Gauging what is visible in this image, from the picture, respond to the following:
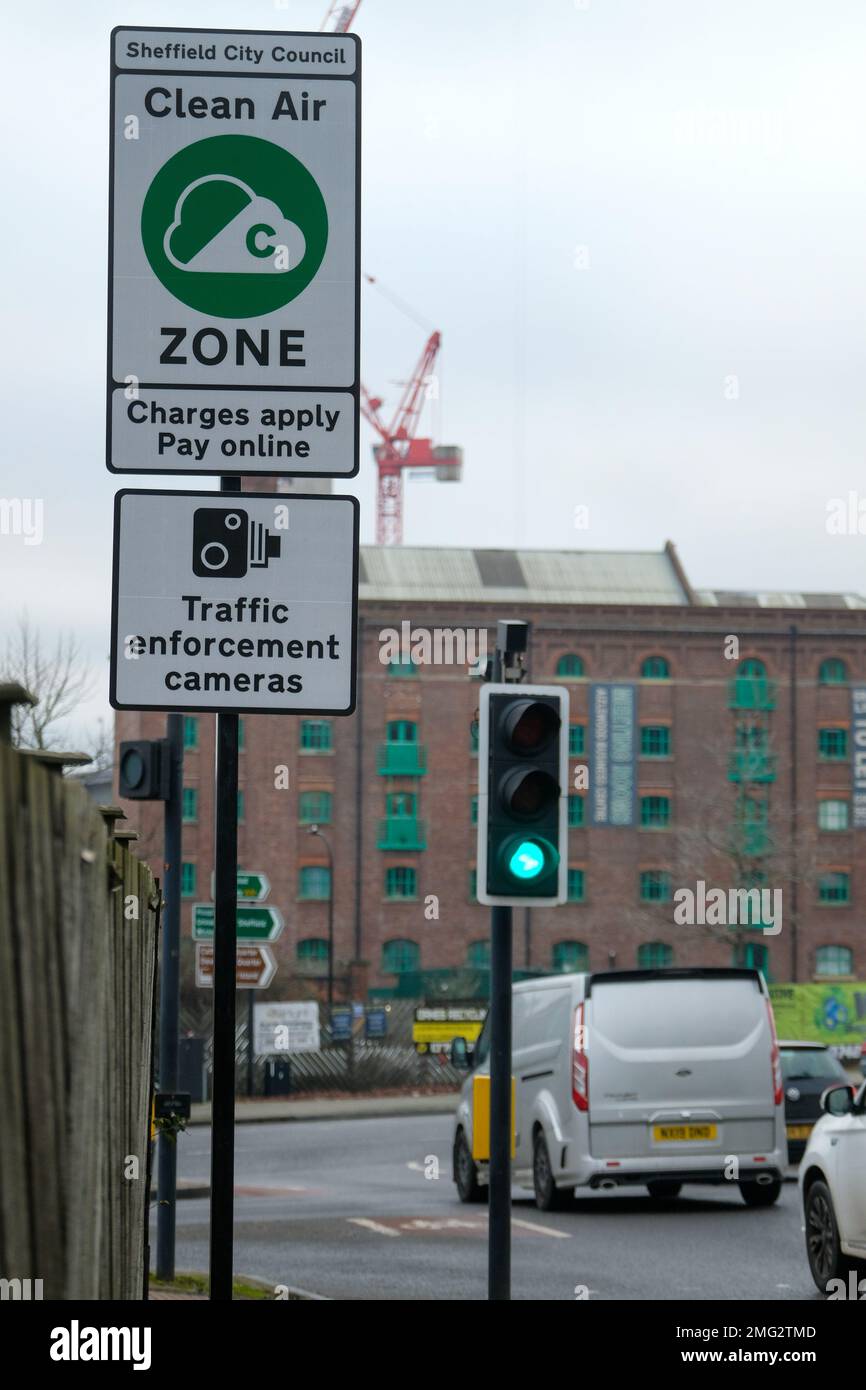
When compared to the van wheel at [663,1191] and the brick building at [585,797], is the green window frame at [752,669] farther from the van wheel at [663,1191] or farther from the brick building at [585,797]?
the van wheel at [663,1191]

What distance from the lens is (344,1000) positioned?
6066 centimetres

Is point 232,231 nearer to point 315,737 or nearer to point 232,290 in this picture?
point 232,290

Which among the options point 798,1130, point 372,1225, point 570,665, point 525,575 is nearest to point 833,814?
point 570,665

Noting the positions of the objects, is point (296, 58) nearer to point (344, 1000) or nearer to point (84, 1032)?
point (84, 1032)

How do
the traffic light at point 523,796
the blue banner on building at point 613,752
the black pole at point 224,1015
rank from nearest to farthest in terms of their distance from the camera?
the black pole at point 224,1015 < the traffic light at point 523,796 < the blue banner on building at point 613,752

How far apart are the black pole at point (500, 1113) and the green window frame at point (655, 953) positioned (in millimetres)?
58817

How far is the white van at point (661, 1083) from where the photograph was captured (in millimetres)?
17531

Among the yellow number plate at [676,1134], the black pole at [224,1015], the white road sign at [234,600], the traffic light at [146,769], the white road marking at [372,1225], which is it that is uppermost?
the white road sign at [234,600]

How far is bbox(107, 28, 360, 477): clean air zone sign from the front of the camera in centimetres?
494

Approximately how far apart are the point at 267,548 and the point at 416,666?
2466 inches

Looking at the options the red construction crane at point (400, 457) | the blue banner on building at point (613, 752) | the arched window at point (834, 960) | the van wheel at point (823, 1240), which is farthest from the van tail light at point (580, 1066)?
the red construction crane at point (400, 457)

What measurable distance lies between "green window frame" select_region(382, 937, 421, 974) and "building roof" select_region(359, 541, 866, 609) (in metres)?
11.8

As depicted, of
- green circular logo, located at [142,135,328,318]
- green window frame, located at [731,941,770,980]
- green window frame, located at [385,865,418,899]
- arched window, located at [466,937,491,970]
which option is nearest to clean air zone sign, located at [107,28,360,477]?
green circular logo, located at [142,135,328,318]

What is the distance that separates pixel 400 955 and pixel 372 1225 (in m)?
49.9
